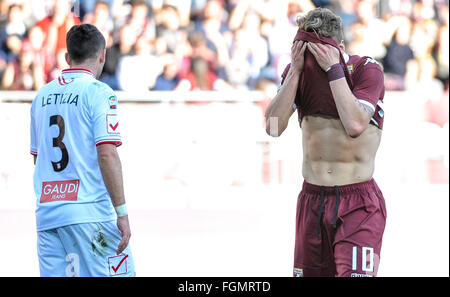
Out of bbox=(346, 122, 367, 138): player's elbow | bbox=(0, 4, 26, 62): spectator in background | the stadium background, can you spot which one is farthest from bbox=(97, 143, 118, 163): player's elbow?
bbox=(0, 4, 26, 62): spectator in background

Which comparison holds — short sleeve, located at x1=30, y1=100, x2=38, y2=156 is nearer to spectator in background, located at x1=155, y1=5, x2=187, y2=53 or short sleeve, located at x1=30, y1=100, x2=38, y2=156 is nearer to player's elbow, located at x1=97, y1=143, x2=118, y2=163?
player's elbow, located at x1=97, y1=143, x2=118, y2=163

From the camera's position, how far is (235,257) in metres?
6.75

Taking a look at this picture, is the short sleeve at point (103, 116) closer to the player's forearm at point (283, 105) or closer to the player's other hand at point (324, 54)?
the player's forearm at point (283, 105)

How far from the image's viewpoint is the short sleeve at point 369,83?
3742 millimetres

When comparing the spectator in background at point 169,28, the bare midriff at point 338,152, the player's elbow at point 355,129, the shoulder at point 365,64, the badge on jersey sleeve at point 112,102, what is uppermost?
the spectator in background at point 169,28

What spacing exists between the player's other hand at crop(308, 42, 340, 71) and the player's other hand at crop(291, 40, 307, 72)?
0.14ft

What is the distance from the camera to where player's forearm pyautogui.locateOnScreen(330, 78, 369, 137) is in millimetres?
3648

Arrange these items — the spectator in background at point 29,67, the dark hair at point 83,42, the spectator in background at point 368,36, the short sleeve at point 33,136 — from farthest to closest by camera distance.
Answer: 1. the spectator in background at point 368,36
2. the spectator in background at point 29,67
3. the short sleeve at point 33,136
4. the dark hair at point 83,42

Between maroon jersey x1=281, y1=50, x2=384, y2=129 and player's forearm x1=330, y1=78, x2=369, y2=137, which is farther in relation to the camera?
maroon jersey x1=281, y1=50, x2=384, y2=129

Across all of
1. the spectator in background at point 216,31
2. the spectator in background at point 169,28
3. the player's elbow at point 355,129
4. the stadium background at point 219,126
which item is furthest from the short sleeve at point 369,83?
the spectator in background at point 169,28

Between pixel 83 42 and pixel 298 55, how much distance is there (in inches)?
39.9
